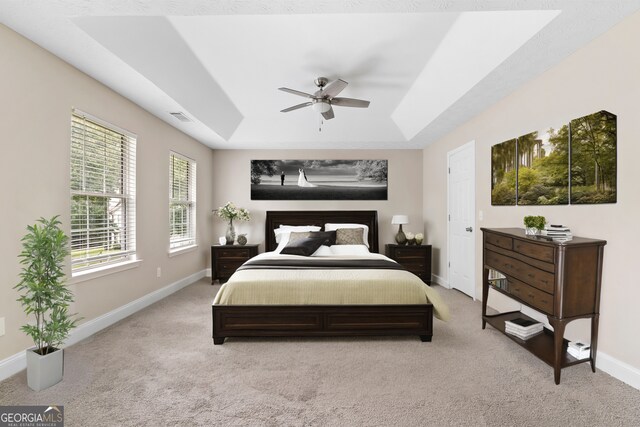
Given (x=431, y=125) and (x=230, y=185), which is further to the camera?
(x=230, y=185)

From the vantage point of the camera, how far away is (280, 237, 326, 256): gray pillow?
14.3 ft

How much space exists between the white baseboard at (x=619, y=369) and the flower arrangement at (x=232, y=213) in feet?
16.7

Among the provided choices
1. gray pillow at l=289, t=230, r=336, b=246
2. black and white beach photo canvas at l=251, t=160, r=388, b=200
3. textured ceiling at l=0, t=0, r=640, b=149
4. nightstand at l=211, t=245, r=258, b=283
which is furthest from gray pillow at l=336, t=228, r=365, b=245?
textured ceiling at l=0, t=0, r=640, b=149

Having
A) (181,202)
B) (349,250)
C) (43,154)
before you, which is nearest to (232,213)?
(181,202)

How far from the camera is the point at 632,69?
219 centimetres

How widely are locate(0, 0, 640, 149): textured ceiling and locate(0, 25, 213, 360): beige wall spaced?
165mm

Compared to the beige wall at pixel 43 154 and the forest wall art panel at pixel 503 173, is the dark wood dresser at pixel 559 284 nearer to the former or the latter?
the forest wall art panel at pixel 503 173

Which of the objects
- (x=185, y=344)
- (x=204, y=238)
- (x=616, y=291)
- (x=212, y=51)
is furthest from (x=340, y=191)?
(x=616, y=291)

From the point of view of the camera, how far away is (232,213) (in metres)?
5.78

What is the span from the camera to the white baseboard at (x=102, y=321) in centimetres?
232

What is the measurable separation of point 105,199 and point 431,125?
4307 millimetres

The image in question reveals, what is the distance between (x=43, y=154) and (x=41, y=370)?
67.2 inches

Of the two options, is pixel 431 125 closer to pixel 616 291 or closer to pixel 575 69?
pixel 575 69

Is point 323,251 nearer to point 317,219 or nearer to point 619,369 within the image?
point 317,219
